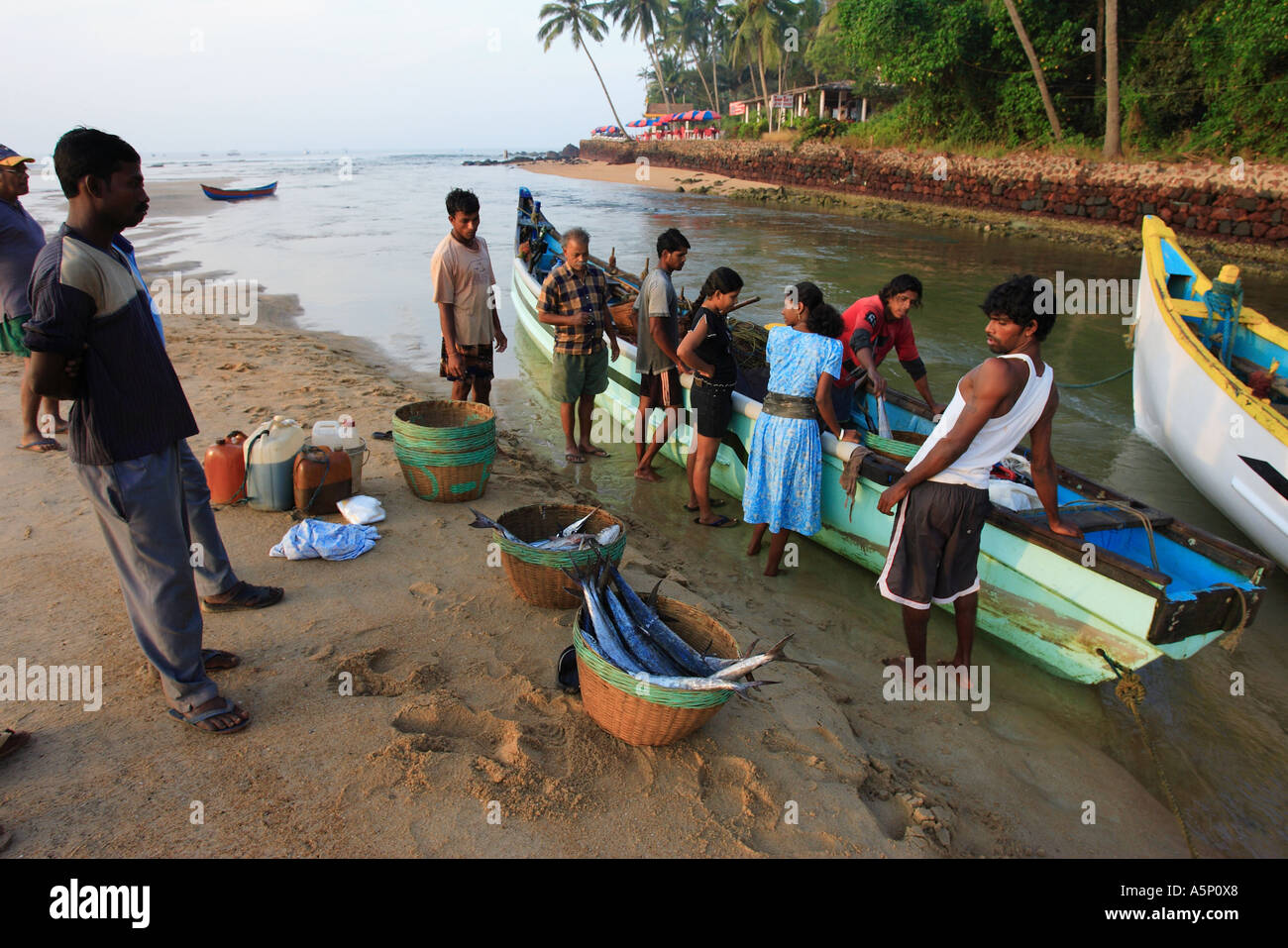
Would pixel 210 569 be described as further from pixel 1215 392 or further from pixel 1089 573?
pixel 1215 392

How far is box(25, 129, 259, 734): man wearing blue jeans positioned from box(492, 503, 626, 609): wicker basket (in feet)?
4.55

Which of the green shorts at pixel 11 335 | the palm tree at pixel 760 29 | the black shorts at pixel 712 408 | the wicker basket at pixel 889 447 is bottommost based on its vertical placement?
the wicker basket at pixel 889 447

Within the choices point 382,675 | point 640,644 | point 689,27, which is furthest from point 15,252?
point 689,27

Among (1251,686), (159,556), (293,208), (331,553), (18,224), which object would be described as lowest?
(1251,686)

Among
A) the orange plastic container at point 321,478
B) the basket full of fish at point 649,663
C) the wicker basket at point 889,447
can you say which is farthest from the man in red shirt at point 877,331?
the orange plastic container at point 321,478

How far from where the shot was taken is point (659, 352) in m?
5.96

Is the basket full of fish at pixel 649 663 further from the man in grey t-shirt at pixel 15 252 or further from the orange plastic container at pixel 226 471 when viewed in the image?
the man in grey t-shirt at pixel 15 252

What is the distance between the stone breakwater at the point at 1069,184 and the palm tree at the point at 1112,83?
1.81 ft

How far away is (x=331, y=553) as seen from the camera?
4.34 m

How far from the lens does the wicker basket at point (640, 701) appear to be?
2.79 m

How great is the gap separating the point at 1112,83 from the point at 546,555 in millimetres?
23960

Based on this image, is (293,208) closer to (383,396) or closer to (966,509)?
(383,396)
